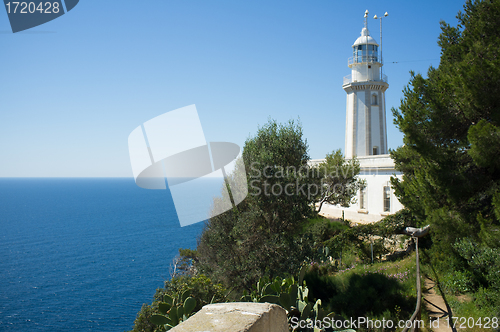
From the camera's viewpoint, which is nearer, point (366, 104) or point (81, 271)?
point (366, 104)

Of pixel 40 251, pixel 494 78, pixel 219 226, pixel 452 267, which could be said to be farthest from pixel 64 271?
pixel 494 78

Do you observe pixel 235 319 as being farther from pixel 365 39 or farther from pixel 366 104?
pixel 365 39

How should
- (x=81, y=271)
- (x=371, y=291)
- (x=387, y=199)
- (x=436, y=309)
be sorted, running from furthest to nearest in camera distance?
(x=81, y=271) < (x=387, y=199) < (x=371, y=291) < (x=436, y=309)

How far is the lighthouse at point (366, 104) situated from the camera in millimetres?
30328

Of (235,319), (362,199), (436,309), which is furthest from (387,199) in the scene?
(235,319)

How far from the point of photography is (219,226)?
13.0 m

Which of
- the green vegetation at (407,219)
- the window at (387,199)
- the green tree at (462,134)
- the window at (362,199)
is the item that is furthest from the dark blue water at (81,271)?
the green tree at (462,134)

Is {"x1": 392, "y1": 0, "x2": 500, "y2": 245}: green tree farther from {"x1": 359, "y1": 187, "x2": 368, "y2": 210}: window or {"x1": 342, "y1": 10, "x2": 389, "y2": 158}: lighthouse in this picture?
{"x1": 342, "y1": 10, "x2": 389, "y2": 158}: lighthouse

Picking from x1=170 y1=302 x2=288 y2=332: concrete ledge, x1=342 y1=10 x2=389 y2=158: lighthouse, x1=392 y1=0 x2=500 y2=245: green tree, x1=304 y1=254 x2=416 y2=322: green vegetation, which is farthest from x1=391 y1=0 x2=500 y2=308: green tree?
x1=342 y1=10 x2=389 y2=158: lighthouse

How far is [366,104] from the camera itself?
30672 mm

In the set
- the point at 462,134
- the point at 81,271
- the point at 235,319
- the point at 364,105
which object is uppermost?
the point at 364,105

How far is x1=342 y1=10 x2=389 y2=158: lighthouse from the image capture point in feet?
99.5

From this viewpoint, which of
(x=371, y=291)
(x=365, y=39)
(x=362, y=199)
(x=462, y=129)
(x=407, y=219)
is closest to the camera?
(x=462, y=129)

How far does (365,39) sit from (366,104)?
7383 millimetres
